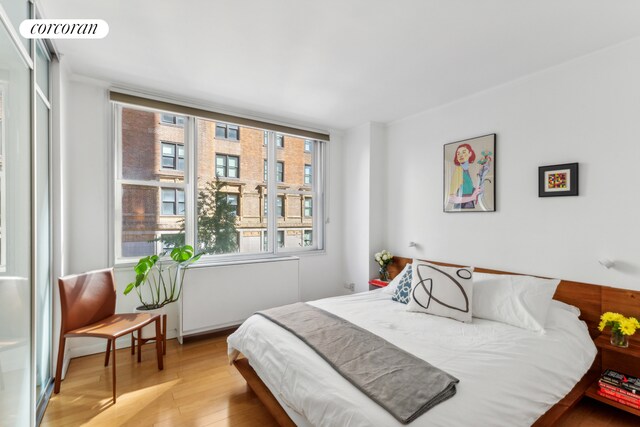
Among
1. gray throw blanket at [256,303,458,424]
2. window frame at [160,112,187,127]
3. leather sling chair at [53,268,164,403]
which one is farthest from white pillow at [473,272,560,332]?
window frame at [160,112,187,127]

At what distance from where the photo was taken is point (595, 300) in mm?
2256

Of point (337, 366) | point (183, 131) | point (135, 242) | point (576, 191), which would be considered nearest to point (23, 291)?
point (135, 242)

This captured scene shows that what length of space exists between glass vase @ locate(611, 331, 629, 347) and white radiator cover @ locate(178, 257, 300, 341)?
285 centimetres

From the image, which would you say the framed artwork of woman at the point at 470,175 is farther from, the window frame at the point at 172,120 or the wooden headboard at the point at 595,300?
the window frame at the point at 172,120

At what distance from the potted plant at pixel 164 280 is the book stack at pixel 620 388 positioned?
336cm

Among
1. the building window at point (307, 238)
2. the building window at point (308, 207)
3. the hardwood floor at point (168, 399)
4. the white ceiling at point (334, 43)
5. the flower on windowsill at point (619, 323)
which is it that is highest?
the white ceiling at point (334, 43)

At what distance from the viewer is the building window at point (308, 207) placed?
4.21 m

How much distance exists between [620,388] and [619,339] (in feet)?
1.01

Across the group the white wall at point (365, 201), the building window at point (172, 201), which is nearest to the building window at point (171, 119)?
the building window at point (172, 201)

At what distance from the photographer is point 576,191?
2.36 metres

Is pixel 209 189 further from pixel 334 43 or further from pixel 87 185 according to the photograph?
pixel 334 43

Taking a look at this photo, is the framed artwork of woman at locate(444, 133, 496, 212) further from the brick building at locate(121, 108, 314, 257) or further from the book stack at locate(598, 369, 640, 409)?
the brick building at locate(121, 108, 314, 257)

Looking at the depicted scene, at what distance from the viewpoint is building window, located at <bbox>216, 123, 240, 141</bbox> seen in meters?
3.49

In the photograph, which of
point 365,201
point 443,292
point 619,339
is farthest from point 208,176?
point 619,339
